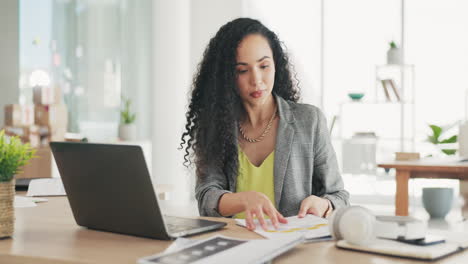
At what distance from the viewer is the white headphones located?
117 cm

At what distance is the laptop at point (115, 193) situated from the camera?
125 centimetres

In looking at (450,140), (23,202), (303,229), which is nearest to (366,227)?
(303,229)

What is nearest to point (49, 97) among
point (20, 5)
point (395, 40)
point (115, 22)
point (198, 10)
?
point (20, 5)

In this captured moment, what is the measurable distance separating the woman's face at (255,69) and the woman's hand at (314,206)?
0.43 metres

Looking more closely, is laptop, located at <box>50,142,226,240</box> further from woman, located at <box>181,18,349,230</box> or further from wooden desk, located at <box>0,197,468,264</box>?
woman, located at <box>181,18,349,230</box>

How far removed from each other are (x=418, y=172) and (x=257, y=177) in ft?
7.00

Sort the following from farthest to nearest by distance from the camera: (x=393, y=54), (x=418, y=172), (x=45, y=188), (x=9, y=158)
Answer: (x=393, y=54) → (x=418, y=172) → (x=45, y=188) → (x=9, y=158)

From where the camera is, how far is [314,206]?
5.40 feet

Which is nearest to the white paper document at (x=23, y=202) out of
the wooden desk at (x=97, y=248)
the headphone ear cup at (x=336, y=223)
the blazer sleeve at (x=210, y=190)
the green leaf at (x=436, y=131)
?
the wooden desk at (x=97, y=248)

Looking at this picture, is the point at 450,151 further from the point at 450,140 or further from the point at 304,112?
the point at 304,112

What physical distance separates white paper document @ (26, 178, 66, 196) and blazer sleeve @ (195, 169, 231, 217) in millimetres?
618

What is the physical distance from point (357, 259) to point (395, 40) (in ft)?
19.6

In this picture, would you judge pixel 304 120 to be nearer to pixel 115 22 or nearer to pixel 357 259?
pixel 357 259

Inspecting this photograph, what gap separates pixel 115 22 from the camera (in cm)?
636
